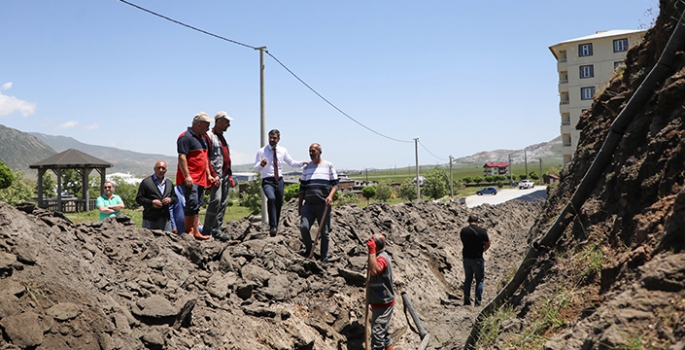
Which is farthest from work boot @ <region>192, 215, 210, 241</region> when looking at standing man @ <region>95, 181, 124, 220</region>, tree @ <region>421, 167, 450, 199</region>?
tree @ <region>421, 167, 450, 199</region>

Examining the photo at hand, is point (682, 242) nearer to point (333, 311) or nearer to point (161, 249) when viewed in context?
point (333, 311)

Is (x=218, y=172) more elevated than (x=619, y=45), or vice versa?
(x=619, y=45)

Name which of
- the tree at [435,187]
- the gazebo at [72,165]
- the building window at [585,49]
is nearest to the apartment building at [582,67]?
the building window at [585,49]

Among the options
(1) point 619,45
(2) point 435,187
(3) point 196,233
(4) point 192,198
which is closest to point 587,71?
(1) point 619,45

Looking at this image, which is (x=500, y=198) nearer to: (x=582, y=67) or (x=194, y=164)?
(x=582, y=67)

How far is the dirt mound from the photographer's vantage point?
5.02m

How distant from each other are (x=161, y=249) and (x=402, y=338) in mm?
3671

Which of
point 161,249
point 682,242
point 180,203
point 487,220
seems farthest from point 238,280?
point 487,220

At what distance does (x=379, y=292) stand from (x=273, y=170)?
2967 millimetres

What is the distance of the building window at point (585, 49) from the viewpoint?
164 ft

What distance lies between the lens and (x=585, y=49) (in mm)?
50250

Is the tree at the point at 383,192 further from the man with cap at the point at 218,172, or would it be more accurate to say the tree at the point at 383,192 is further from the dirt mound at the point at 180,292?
the man with cap at the point at 218,172

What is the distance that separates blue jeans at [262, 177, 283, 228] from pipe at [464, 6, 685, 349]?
366cm

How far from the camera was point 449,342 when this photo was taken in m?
7.68
